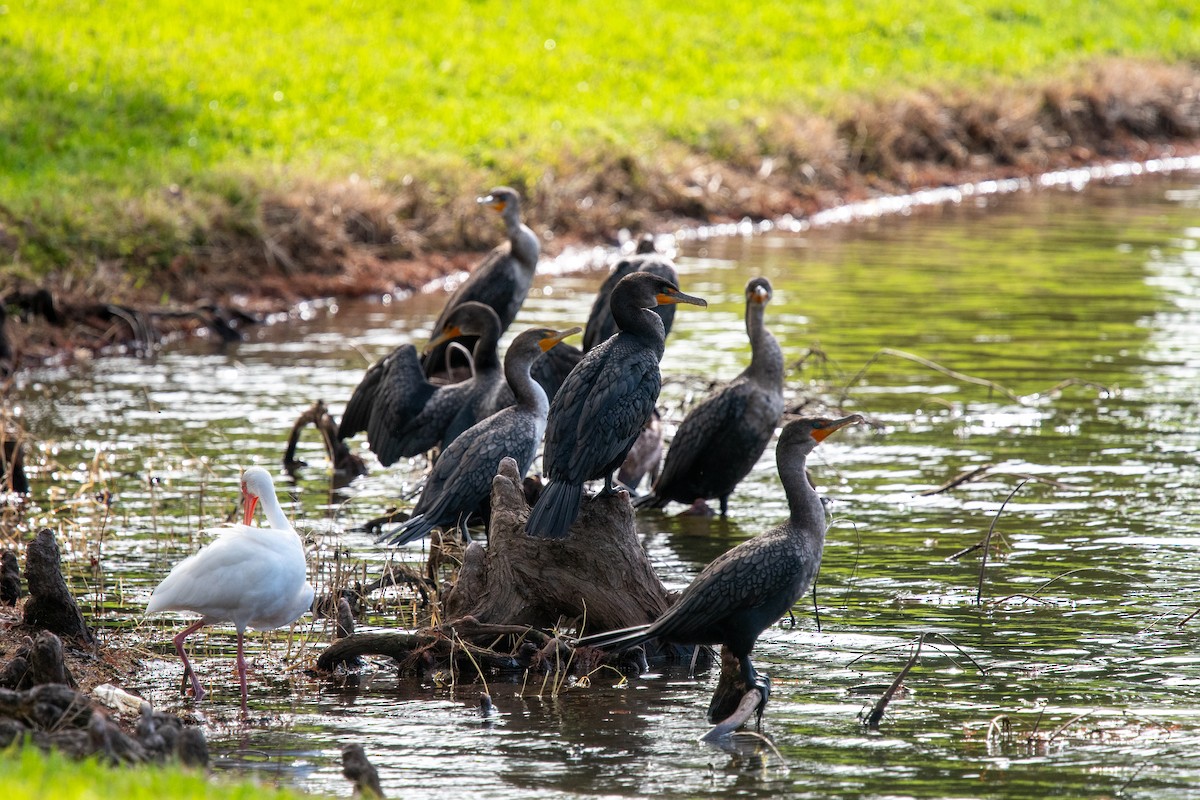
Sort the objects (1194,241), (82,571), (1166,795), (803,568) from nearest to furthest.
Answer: (1166,795) → (803,568) → (82,571) → (1194,241)

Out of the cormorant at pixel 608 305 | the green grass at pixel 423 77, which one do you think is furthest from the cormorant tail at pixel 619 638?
the green grass at pixel 423 77

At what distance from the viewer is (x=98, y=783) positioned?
5.05m

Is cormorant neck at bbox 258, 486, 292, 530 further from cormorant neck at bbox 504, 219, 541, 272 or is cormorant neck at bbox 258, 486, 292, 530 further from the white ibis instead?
cormorant neck at bbox 504, 219, 541, 272

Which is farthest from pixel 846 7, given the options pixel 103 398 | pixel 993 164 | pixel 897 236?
pixel 103 398

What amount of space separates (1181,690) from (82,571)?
5.96m

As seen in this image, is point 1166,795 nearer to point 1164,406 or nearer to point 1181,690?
point 1181,690

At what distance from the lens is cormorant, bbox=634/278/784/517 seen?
420 inches

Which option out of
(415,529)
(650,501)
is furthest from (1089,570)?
(415,529)

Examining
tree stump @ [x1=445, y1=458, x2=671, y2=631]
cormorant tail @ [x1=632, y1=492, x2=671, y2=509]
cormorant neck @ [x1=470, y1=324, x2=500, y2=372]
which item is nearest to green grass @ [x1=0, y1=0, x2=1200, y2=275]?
cormorant neck @ [x1=470, y1=324, x2=500, y2=372]

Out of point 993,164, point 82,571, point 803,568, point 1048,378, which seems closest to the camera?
point 803,568

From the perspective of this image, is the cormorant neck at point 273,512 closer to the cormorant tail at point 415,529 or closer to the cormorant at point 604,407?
the cormorant at point 604,407

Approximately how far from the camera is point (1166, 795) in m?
6.36

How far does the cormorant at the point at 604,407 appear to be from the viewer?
799cm

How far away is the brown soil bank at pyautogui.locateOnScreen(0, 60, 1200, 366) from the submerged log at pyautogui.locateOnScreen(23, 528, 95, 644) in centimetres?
794
